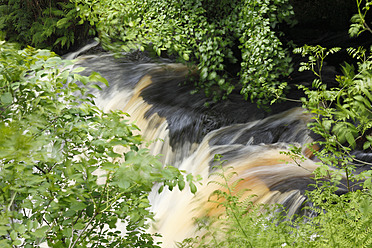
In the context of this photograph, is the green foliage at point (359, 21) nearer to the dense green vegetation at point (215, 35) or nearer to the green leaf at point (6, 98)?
the dense green vegetation at point (215, 35)

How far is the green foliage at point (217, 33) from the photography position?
154 inches

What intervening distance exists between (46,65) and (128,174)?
798 mm

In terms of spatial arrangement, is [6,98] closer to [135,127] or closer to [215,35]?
[135,127]

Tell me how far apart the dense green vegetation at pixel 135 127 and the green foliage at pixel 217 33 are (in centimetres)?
2

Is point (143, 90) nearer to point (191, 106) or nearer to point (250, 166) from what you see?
point (191, 106)

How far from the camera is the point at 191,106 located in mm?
4633

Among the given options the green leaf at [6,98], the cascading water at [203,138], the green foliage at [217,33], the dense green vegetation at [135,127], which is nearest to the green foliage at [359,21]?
the dense green vegetation at [135,127]

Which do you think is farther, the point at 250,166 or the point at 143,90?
the point at 143,90

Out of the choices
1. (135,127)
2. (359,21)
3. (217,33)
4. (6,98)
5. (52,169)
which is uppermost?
(359,21)

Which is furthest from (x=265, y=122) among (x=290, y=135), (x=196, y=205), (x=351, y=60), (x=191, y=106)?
(x=351, y=60)

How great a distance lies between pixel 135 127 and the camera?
1958 mm

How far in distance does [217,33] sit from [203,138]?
1.35 metres

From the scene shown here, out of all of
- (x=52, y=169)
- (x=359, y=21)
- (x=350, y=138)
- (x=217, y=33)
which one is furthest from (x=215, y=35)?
(x=52, y=169)

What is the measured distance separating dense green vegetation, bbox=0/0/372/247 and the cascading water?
0.22 m
